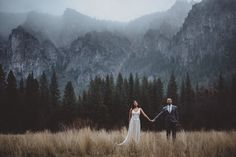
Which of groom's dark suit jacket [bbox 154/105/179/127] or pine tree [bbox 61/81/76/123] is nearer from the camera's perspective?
groom's dark suit jacket [bbox 154/105/179/127]

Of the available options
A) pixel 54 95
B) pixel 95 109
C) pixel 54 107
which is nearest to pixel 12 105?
pixel 54 107

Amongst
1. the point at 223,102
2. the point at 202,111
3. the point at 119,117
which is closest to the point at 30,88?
the point at 119,117

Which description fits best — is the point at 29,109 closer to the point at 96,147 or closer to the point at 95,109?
the point at 95,109

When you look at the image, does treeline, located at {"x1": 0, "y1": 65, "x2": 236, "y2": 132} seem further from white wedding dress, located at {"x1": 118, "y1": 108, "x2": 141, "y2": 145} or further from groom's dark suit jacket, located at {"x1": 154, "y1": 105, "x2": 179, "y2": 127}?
white wedding dress, located at {"x1": 118, "y1": 108, "x2": 141, "y2": 145}

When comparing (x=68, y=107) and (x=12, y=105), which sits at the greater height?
(x=12, y=105)

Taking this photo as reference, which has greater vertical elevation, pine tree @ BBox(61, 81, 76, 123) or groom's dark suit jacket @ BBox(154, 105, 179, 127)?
groom's dark suit jacket @ BBox(154, 105, 179, 127)

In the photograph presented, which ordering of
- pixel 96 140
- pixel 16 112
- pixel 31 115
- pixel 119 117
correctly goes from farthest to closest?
pixel 119 117 → pixel 31 115 → pixel 16 112 → pixel 96 140

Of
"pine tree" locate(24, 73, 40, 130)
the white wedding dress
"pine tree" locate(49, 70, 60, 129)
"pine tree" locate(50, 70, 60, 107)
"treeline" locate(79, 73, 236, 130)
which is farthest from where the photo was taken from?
"pine tree" locate(50, 70, 60, 107)

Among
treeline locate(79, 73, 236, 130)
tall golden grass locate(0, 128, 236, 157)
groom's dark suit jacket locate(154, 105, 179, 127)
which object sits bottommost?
treeline locate(79, 73, 236, 130)

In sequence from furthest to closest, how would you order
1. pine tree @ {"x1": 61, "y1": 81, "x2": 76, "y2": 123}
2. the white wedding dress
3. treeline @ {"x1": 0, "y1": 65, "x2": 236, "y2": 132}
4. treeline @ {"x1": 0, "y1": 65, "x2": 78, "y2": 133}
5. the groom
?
pine tree @ {"x1": 61, "y1": 81, "x2": 76, "y2": 123} → treeline @ {"x1": 0, "y1": 65, "x2": 236, "y2": 132} → treeline @ {"x1": 0, "y1": 65, "x2": 78, "y2": 133} → the groom → the white wedding dress

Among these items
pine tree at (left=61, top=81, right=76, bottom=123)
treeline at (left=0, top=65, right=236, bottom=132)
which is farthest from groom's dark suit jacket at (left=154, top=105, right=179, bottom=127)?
pine tree at (left=61, top=81, right=76, bottom=123)

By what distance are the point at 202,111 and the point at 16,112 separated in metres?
39.1

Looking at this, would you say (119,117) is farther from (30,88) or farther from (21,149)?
(21,149)

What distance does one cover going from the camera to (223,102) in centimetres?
6806
